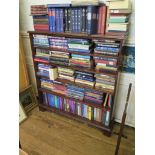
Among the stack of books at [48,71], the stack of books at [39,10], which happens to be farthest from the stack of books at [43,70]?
the stack of books at [39,10]

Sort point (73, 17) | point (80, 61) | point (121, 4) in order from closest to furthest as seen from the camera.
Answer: point (121, 4), point (73, 17), point (80, 61)

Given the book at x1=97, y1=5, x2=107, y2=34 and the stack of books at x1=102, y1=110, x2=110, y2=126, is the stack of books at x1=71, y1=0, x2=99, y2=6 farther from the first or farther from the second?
the stack of books at x1=102, y1=110, x2=110, y2=126

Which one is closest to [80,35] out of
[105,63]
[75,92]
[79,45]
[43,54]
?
[79,45]

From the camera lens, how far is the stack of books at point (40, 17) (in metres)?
1.67

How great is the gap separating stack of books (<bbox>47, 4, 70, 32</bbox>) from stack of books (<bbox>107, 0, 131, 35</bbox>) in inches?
19.4

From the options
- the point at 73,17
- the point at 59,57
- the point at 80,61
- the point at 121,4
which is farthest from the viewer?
the point at 59,57

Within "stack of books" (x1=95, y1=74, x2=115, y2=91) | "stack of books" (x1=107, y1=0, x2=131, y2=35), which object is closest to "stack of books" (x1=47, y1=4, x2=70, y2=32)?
"stack of books" (x1=107, y1=0, x2=131, y2=35)

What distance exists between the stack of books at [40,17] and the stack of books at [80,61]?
1.55ft

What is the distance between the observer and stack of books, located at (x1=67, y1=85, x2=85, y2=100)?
1869 mm

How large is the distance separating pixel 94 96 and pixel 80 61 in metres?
0.47

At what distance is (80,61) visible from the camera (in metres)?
1.68

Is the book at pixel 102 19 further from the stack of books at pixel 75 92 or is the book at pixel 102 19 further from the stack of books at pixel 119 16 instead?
the stack of books at pixel 75 92

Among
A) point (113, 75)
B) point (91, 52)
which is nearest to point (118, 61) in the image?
point (113, 75)

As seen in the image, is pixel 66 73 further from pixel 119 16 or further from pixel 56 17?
pixel 119 16
